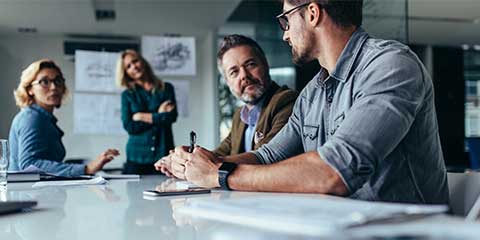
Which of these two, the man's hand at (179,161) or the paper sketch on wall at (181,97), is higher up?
the paper sketch on wall at (181,97)

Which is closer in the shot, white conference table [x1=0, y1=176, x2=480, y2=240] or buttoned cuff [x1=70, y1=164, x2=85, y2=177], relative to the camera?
white conference table [x1=0, y1=176, x2=480, y2=240]

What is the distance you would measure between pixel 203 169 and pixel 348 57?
0.46m

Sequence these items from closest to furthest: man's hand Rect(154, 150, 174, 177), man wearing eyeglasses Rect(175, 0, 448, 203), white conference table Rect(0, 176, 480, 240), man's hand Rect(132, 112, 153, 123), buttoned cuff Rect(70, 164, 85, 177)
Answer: white conference table Rect(0, 176, 480, 240), man wearing eyeglasses Rect(175, 0, 448, 203), man's hand Rect(154, 150, 174, 177), buttoned cuff Rect(70, 164, 85, 177), man's hand Rect(132, 112, 153, 123)

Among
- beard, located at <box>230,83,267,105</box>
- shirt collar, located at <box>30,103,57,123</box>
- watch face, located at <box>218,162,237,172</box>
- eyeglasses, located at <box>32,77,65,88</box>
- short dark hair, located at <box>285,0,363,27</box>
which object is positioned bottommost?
watch face, located at <box>218,162,237,172</box>

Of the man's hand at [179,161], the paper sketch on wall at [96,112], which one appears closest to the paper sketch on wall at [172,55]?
the paper sketch on wall at [96,112]

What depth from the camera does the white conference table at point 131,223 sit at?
51 cm

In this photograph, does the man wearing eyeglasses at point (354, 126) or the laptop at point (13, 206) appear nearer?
the laptop at point (13, 206)

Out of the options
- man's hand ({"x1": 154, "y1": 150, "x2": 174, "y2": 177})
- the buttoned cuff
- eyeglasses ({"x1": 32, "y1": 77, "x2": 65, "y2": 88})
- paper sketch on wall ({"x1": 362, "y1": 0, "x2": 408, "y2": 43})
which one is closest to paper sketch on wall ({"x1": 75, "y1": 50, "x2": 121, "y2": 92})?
eyeglasses ({"x1": 32, "y1": 77, "x2": 65, "y2": 88})

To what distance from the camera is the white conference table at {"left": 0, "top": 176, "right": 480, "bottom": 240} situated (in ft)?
1.67

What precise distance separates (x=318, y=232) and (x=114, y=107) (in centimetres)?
449

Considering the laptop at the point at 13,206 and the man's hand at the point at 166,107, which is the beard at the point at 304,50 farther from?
the man's hand at the point at 166,107

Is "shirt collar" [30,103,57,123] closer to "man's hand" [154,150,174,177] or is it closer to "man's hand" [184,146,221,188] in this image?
"man's hand" [154,150,174,177]

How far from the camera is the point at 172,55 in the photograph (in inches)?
157

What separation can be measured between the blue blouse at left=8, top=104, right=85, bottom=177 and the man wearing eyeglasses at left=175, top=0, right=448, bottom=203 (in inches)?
47.5
